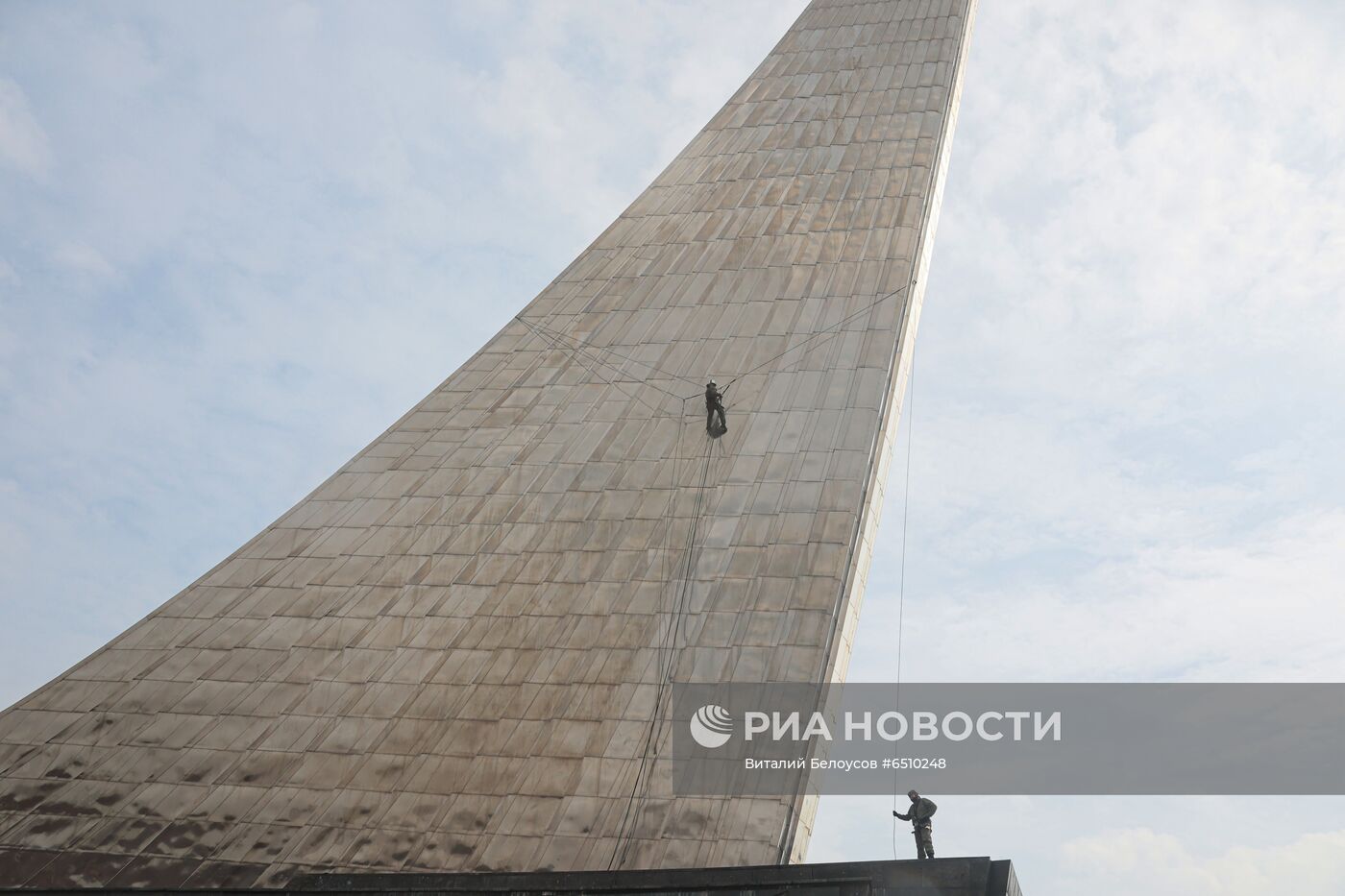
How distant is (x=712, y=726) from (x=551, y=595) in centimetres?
233

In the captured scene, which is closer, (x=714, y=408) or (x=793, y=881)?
(x=793, y=881)

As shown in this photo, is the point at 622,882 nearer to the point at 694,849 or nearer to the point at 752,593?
the point at 694,849

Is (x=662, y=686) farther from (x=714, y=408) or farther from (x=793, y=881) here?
(x=714, y=408)

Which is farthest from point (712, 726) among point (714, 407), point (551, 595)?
point (714, 407)

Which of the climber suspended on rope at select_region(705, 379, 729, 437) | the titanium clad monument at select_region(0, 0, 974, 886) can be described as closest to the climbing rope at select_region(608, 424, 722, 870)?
the titanium clad monument at select_region(0, 0, 974, 886)

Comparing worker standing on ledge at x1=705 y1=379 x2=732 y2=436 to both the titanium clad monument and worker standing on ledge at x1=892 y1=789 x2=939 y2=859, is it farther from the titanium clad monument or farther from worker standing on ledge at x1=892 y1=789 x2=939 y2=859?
worker standing on ledge at x1=892 y1=789 x2=939 y2=859

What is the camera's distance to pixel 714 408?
12539 mm

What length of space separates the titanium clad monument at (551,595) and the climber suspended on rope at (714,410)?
10 cm

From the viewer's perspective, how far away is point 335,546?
513 inches

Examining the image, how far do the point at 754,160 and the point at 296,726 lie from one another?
30.3ft

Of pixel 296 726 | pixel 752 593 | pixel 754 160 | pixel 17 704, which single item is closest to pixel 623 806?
pixel 752 593

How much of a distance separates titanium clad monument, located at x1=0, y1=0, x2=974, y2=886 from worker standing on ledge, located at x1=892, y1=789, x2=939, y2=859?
0.92 meters

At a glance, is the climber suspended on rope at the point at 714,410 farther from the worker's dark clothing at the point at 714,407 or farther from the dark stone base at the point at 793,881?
the dark stone base at the point at 793,881

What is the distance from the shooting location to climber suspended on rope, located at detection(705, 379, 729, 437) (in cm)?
1240
